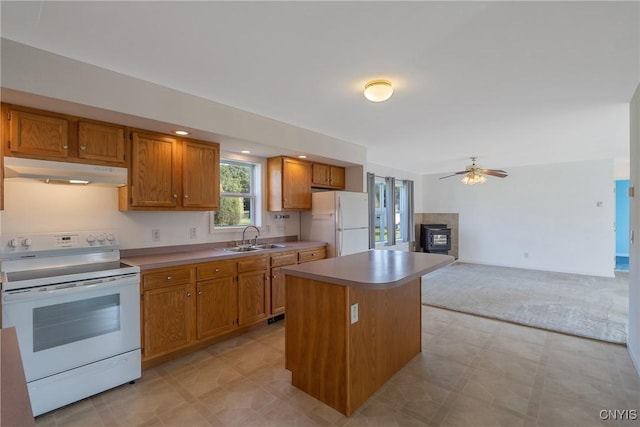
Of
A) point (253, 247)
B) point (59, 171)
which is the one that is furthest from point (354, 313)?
point (59, 171)

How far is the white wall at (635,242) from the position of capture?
2.59 metres

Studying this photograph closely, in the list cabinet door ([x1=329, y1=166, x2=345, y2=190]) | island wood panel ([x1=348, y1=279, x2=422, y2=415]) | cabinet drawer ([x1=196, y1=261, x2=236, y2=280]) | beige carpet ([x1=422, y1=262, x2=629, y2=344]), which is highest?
cabinet door ([x1=329, y1=166, x2=345, y2=190])

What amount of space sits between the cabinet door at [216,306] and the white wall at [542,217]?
6498 mm

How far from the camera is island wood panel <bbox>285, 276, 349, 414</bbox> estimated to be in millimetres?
2076

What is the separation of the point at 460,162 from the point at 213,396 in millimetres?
6230

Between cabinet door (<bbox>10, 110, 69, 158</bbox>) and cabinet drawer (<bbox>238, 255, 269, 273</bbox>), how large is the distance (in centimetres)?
179

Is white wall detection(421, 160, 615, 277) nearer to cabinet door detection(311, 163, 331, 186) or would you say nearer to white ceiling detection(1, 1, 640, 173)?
white ceiling detection(1, 1, 640, 173)

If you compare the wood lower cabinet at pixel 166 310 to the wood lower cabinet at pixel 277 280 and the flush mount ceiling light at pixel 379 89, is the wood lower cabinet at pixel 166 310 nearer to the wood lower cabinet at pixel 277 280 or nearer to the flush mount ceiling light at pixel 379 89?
the wood lower cabinet at pixel 277 280

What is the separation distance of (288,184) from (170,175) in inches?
61.3

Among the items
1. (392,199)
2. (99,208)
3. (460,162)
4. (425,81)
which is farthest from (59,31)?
(460,162)

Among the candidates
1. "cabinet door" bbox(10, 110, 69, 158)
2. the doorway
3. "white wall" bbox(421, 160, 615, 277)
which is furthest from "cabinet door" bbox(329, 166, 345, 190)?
the doorway

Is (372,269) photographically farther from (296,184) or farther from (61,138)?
(61,138)

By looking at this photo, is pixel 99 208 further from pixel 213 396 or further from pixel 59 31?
pixel 213 396

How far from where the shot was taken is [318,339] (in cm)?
221
